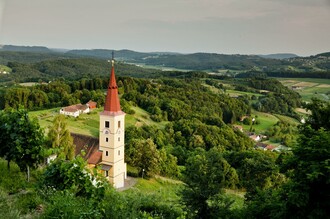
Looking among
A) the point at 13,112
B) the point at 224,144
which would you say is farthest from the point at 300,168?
the point at 224,144

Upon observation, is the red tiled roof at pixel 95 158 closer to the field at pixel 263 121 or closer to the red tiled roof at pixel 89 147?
the red tiled roof at pixel 89 147

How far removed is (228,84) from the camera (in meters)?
113

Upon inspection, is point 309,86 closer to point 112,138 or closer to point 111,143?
point 112,138

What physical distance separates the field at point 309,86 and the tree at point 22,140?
84.9 m

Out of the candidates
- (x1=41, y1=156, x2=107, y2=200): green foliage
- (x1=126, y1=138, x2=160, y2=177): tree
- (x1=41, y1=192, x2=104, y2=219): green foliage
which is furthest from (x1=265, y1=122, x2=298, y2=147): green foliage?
(x1=41, y1=192, x2=104, y2=219): green foliage

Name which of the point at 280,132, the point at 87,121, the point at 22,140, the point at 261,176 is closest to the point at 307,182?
the point at 22,140

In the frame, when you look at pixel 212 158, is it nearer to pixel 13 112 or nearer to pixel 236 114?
pixel 13 112

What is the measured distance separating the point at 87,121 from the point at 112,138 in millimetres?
19259

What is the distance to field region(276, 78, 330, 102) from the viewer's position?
90.2m

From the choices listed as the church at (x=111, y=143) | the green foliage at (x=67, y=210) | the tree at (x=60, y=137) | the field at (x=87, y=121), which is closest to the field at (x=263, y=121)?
the field at (x=87, y=121)

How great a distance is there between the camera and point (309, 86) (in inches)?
4085

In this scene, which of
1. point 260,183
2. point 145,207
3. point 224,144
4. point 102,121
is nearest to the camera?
point 145,207

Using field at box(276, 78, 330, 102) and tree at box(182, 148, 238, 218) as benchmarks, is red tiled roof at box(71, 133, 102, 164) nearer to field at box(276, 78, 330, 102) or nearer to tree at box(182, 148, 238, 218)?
tree at box(182, 148, 238, 218)

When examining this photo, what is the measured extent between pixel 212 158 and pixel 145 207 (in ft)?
11.4
